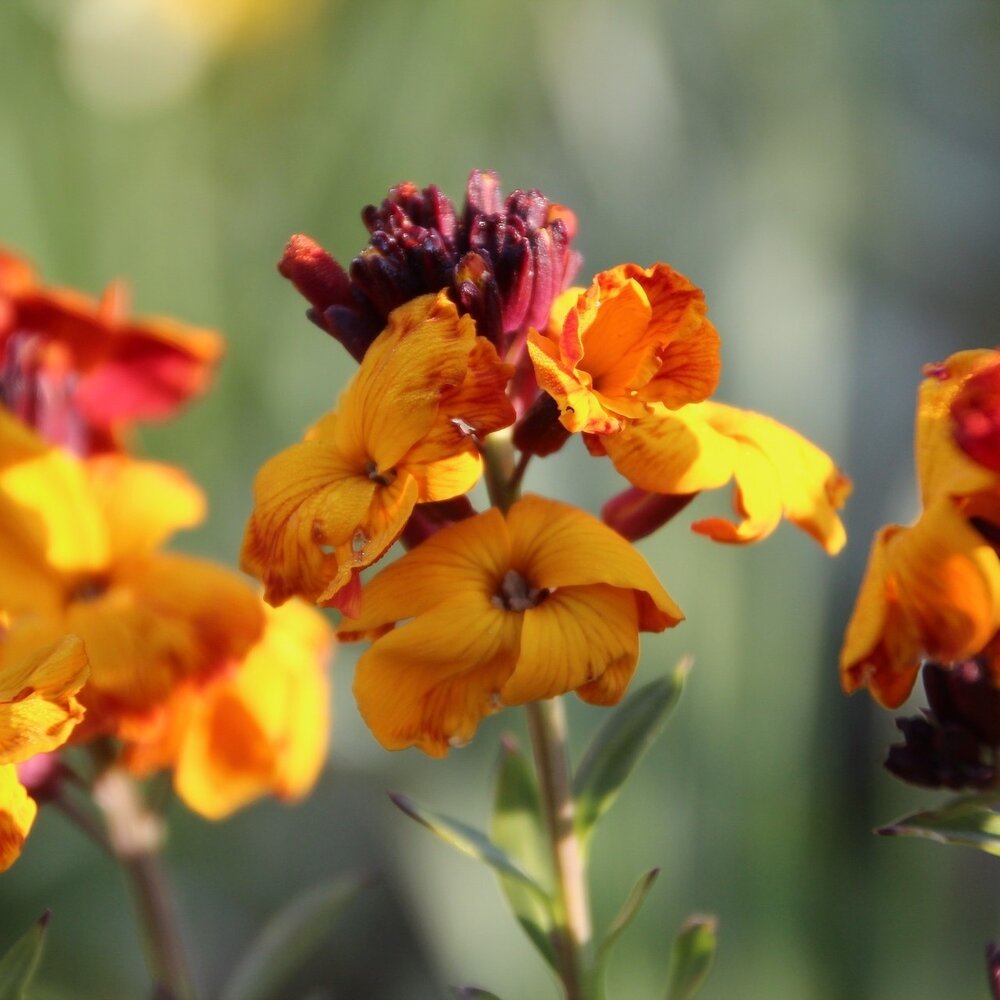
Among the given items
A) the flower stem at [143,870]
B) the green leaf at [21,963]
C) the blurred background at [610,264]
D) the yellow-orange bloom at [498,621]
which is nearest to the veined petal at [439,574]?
the yellow-orange bloom at [498,621]

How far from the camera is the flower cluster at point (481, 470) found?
69 centimetres

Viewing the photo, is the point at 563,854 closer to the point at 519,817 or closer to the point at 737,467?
the point at 519,817

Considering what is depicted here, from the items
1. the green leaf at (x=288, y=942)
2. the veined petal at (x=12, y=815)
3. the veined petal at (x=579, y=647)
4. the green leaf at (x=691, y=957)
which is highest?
the veined petal at (x=579, y=647)

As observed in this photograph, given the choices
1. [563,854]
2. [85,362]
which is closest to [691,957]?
[563,854]

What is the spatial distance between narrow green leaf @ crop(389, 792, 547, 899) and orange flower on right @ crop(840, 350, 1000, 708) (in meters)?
0.23

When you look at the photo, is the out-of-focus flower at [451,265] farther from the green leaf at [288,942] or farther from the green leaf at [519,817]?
the green leaf at [288,942]

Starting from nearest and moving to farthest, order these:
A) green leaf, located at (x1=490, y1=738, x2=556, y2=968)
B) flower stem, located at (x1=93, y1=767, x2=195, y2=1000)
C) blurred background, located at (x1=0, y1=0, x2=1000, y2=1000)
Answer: green leaf, located at (x1=490, y1=738, x2=556, y2=968) → flower stem, located at (x1=93, y1=767, x2=195, y2=1000) → blurred background, located at (x1=0, y1=0, x2=1000, y2=1000)

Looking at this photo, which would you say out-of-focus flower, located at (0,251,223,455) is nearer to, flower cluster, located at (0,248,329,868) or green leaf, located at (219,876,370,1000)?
flower cluster, located at (0,248,329,868)

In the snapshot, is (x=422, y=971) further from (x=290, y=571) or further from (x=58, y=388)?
(x=290, y=571)

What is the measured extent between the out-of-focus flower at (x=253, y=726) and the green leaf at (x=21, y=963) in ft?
0.77

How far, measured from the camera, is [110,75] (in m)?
2.78

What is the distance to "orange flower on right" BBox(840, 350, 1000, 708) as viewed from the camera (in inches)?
27.3

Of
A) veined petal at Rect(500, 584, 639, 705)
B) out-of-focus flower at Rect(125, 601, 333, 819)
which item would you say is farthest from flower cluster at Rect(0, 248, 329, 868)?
veined petal at Rect(500, 584, 639, 705)

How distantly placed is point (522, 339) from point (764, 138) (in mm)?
2198
